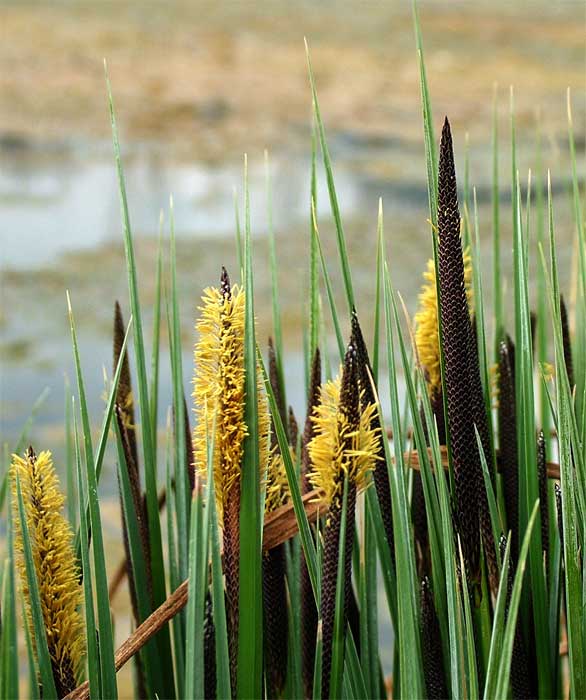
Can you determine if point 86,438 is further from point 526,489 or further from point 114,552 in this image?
point 114,552

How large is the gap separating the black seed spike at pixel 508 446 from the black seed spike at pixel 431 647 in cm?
6

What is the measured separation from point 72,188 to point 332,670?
3.29 meters

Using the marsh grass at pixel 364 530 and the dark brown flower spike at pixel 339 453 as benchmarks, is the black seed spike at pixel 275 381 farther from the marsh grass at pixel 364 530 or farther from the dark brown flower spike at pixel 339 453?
the dark brown flower spike at pixel 339 453

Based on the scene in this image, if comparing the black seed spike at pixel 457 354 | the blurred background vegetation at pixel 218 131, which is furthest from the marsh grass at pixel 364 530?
the blurred background vegetation at pixel 218 131

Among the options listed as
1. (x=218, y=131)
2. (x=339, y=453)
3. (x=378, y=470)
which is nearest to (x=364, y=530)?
(x=378, y=470)

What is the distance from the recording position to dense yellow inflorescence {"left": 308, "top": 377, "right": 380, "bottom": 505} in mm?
321

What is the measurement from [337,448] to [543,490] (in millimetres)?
175

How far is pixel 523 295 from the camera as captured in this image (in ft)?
1.33

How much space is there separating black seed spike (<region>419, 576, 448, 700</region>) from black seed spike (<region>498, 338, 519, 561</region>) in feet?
0.20

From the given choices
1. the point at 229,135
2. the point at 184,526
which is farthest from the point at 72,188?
the point at 184,526

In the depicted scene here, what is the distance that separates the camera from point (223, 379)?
0.32 metres

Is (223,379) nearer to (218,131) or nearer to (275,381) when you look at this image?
(275,381)

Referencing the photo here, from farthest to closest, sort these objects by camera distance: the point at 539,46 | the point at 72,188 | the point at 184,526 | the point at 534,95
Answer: the point at 539,46
the point at 534,95
the point at 72,188
the point at 184,526

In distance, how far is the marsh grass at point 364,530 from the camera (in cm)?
33
